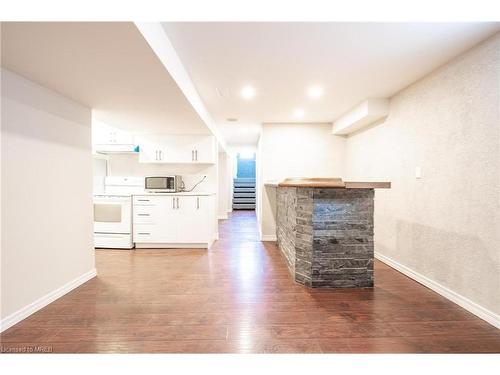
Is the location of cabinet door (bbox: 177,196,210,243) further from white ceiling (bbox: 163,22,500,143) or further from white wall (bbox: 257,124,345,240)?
white ceiling (bbox: 163,22,500,143)

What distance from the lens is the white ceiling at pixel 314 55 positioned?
72.2 inches

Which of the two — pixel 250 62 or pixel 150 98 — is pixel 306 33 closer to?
pixel 250 62

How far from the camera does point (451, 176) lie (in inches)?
90.0

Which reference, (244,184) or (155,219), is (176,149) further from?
(244,184)

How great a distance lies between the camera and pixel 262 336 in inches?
67.2

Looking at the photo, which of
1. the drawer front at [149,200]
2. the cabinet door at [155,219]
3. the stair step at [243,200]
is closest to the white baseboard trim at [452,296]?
the cabinet door at [155,219]

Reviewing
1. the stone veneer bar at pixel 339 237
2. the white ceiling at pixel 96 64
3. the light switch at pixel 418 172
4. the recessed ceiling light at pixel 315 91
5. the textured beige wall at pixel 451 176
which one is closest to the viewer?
the white ceiling at pixel 96 64

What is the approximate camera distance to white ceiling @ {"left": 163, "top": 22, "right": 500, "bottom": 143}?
183cm

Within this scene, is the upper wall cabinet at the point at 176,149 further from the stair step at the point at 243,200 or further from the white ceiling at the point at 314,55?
the stair step at the point at 243,200

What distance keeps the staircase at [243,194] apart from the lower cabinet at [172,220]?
5.75 metres

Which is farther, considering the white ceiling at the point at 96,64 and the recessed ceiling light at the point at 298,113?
the recessed ceiling light at the point at 298,113

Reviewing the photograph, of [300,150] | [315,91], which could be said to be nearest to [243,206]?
[300,150]

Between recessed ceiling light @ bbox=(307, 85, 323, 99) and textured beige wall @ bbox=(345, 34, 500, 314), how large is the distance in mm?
1021

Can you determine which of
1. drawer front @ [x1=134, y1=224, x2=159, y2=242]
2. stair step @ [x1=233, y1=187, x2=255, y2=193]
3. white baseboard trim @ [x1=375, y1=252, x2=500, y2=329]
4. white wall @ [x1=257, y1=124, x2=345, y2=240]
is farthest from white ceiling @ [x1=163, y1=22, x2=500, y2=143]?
stair step @ [x1=233, y1=187, x2=255, y2=193]
